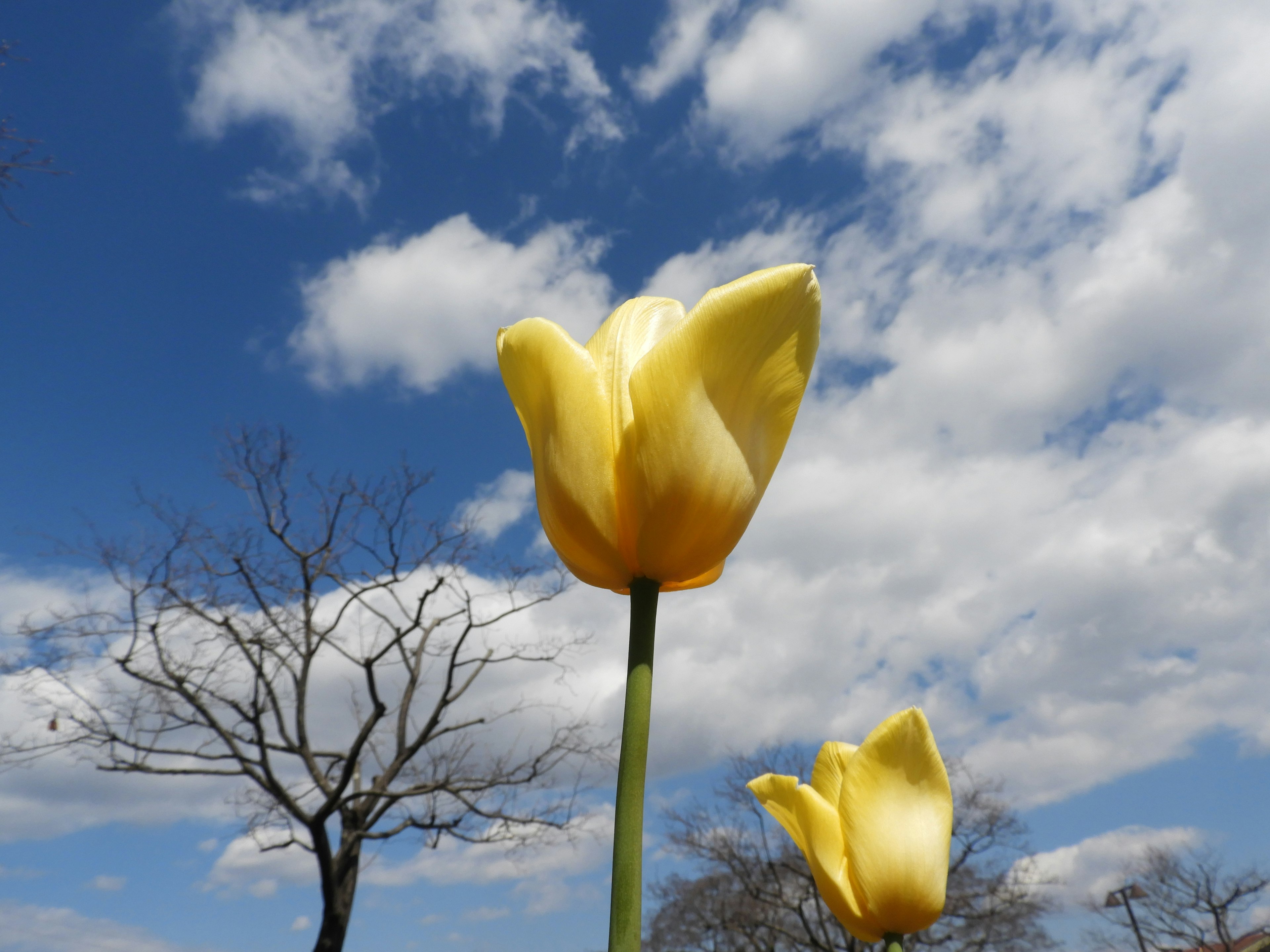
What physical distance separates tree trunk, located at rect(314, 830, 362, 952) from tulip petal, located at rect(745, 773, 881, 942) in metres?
11.4

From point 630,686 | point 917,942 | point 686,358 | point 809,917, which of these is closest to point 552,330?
point 686,358

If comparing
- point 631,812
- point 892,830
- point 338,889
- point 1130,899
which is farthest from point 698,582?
point 1130,899

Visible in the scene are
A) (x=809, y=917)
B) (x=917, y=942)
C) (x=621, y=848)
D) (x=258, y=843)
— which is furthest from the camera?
(x=809, y=917)

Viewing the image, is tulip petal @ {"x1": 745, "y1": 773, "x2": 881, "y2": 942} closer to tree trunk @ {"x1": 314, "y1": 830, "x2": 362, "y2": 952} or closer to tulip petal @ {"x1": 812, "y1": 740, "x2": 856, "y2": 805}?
tulip petal @ {"x1": 812, "y1": 740, "x2": 856, "y2": 805}

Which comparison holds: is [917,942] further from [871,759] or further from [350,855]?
[871,759]

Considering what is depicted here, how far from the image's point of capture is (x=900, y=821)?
1088mm

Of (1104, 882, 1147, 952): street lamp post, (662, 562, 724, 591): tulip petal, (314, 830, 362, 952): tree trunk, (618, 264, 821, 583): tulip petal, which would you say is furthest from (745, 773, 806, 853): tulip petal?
(1104, 882, 1147, 952): street lamp post

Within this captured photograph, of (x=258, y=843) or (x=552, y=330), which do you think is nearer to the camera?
(x=552, y=330)

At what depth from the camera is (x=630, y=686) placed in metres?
0.53

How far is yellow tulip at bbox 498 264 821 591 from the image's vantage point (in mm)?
630

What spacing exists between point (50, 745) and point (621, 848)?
12272 millimetres

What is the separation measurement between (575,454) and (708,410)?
4.4 inches

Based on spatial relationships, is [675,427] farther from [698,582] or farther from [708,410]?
[698,582]

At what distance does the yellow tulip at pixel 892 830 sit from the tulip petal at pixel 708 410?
0.58 metres
